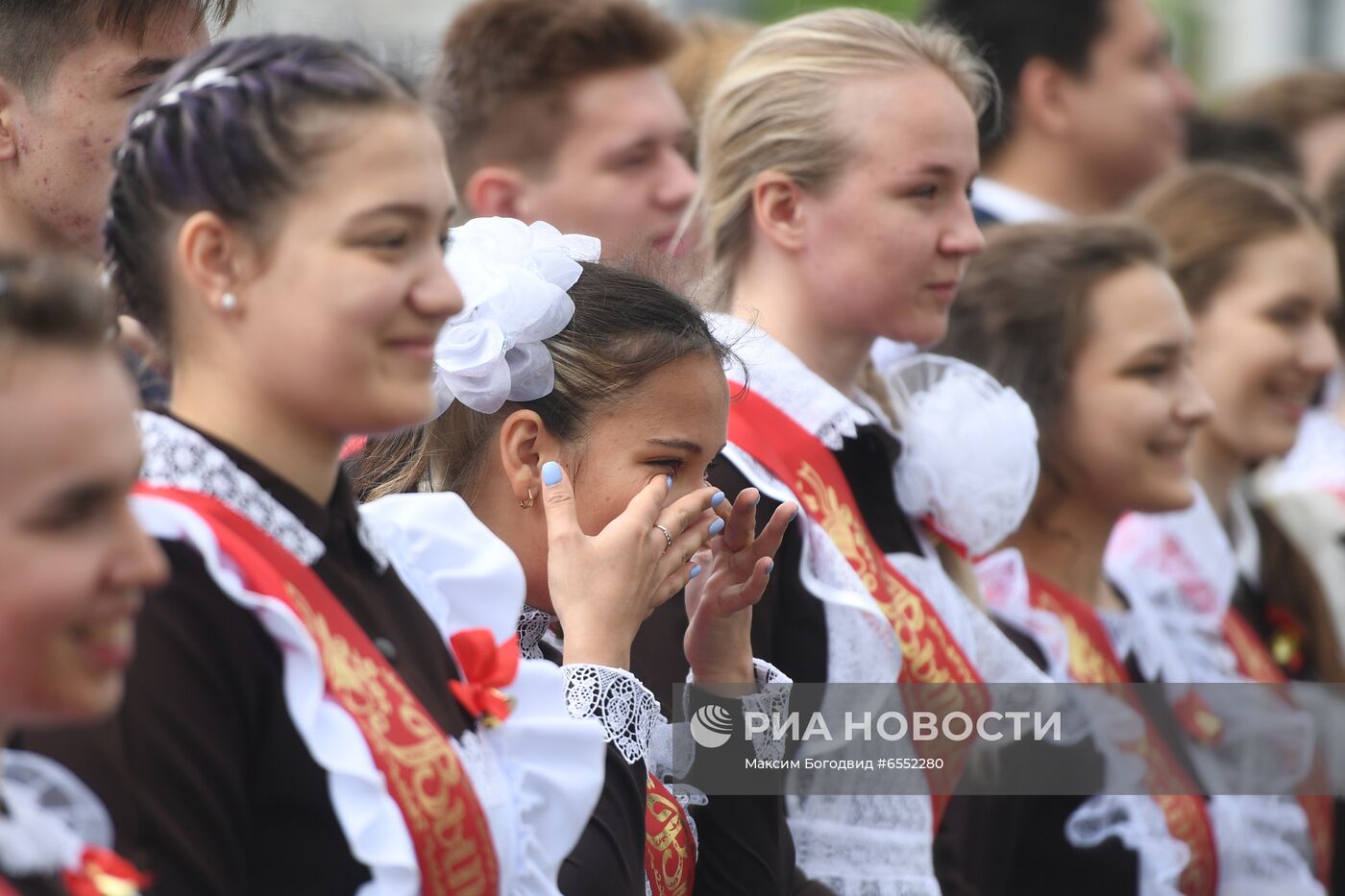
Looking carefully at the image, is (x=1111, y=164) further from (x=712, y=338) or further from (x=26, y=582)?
(x=26, y=582)

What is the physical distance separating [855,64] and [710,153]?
33 cm

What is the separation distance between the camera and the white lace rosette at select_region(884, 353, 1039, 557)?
10.5ft

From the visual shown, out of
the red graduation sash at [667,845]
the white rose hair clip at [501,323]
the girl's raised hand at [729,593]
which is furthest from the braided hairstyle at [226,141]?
the red graduation sash at [667,845]

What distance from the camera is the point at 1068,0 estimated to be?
5820mm

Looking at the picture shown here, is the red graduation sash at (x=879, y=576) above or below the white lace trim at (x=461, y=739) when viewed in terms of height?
above

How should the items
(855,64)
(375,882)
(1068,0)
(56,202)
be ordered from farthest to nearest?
(1068,0)
(855,64)
(56,202)
(375,882)

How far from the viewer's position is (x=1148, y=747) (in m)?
3.71

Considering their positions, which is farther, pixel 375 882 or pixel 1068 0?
pixel 1068 0

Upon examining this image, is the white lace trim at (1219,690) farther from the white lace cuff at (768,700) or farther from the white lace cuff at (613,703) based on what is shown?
the white lace cuff at (613,703)

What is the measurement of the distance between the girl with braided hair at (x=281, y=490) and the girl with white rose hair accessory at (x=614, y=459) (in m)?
0.61

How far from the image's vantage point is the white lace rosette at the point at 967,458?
321 cm

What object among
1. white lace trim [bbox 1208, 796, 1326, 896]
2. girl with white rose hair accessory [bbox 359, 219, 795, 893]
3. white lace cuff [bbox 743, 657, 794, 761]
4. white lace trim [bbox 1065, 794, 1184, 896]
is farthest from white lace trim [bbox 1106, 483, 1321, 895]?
girl with white rose hair accessory [bbox 359, 219, 795, 893]

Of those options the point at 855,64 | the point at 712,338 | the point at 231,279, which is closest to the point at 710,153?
the point at 855,64

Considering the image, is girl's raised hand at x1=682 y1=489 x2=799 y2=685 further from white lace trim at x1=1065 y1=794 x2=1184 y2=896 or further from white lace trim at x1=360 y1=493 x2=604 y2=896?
white lace trim at x1=1065 y1=794 x2=1184 y2=896
